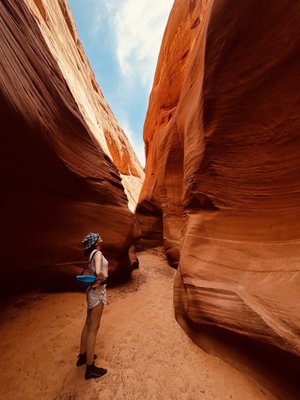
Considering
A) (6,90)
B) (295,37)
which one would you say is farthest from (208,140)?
(6,90)

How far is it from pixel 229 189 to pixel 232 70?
2.15 metres

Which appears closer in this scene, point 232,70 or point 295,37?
point 295,37

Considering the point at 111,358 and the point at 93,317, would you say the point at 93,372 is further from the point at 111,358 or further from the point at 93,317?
the point at 93,317

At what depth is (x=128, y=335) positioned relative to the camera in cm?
317

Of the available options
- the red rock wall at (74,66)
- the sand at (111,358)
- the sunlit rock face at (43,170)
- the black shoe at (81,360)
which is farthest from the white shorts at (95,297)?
the red rock wall at (74,66)

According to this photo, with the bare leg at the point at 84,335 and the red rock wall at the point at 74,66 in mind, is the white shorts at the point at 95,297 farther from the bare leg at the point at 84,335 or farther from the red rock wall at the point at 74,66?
the red rock wall at the point at 74,66

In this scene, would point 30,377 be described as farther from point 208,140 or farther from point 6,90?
point 208,140

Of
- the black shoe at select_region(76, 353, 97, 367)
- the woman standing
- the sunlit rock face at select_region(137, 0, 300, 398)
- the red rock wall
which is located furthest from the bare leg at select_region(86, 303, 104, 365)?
the red rock wall

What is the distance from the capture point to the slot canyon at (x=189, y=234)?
90.4 inches

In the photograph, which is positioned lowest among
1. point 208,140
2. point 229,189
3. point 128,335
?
point 128,335

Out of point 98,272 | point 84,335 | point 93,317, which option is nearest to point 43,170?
point 98,272

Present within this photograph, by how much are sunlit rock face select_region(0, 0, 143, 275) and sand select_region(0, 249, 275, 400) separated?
1.18 meters

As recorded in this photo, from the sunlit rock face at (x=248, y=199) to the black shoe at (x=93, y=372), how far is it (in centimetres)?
145

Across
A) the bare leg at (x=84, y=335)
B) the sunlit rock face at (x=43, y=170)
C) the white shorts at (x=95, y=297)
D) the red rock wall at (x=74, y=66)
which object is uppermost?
the red rock wall at (x=74, y=66)
